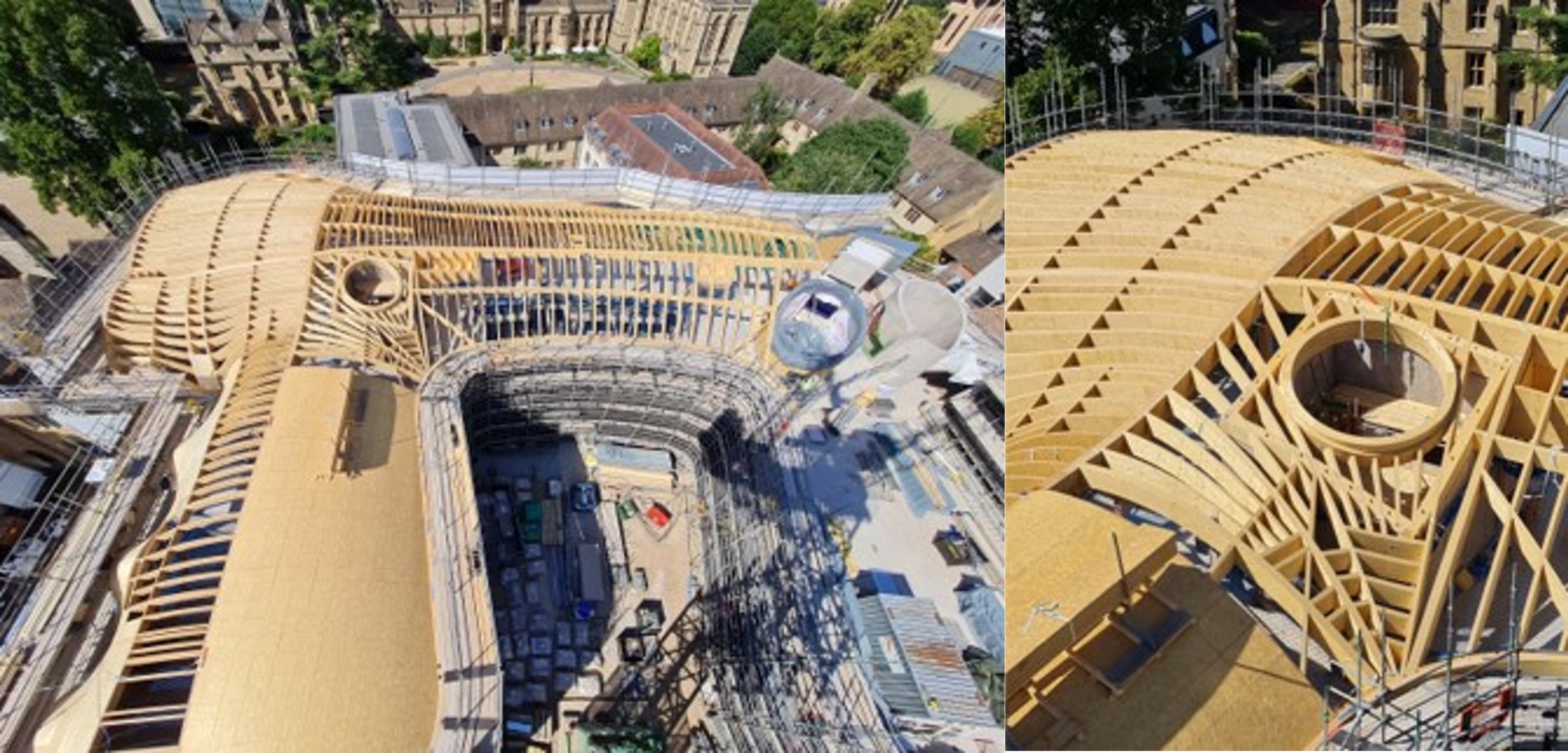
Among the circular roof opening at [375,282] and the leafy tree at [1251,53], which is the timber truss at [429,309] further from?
the leafy tree at [1251,53]

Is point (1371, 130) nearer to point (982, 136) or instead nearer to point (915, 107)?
point (982, 136)

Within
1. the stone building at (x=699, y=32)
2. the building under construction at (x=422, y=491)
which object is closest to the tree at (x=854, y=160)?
the building under construction at (x=422, y=491)

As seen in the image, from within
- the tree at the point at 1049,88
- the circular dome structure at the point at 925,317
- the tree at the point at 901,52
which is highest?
the tree at the point at 901,52

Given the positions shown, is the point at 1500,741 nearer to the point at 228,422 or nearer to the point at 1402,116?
the point at 228,422

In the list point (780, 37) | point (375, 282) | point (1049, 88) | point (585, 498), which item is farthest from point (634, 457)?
point (780, 37)

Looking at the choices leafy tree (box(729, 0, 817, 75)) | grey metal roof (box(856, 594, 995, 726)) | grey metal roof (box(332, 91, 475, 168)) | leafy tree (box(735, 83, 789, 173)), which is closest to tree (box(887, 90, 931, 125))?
leafy tree (box(735, 83, 789, 173))

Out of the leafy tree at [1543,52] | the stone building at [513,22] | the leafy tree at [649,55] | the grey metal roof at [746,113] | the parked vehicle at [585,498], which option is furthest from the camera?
the leafy tree at [649,55]
